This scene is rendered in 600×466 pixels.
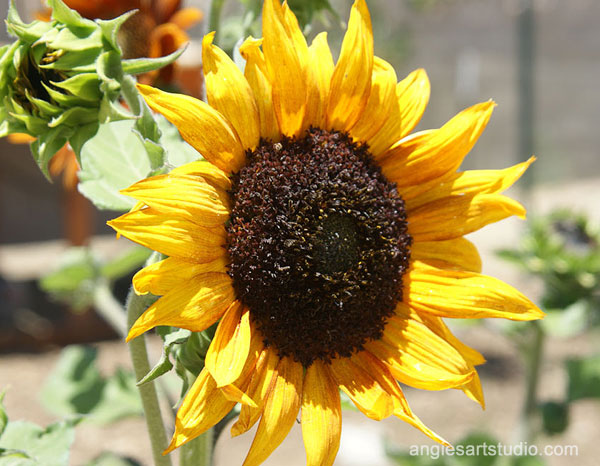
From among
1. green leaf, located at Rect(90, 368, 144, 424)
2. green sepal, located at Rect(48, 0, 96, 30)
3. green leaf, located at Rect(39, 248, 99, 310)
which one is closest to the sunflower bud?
green sepal, located at Rect(48, 0, 96, 30)

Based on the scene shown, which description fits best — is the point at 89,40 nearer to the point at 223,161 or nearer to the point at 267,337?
the point at 223,161

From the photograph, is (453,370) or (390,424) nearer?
(453,370)

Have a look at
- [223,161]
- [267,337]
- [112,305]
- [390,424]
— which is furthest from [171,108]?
[390,424]

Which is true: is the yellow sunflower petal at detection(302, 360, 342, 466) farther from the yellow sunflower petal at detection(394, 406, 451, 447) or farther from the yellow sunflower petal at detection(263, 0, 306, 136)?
the yellow sunflower petal at detection(263, 0, 306, 136)

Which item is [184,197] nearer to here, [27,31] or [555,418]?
[27,31]

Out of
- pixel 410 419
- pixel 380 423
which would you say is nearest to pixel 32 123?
pixel 410 419

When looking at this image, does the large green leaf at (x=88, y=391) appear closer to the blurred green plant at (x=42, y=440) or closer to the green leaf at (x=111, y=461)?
the green leaf at (x=111, y=461)

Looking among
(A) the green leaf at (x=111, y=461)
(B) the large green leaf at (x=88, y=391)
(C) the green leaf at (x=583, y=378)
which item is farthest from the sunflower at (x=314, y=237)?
(C) the green leaf at (x=583, y=378)

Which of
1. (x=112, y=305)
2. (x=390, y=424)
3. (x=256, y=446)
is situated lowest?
(x=390, y=424)
